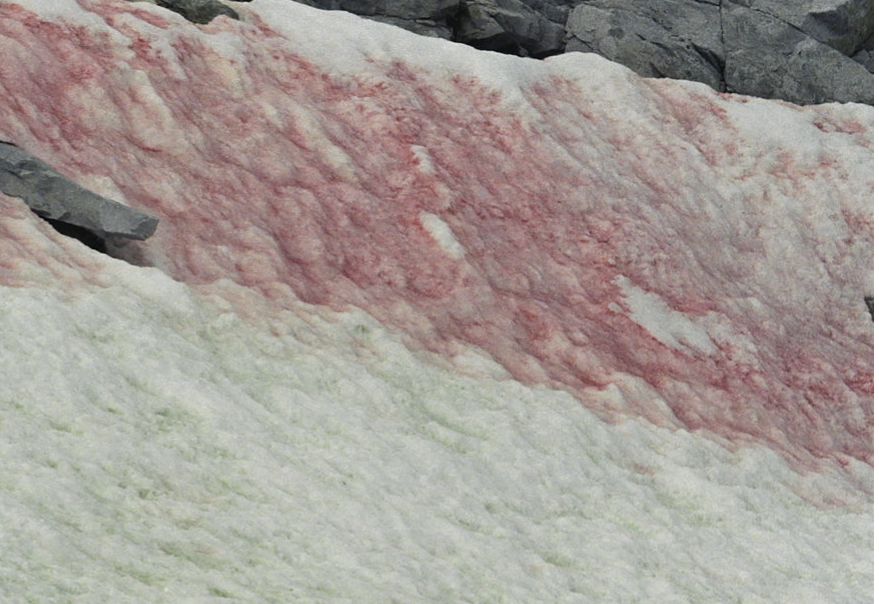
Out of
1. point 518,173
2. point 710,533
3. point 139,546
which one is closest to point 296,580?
point 139,546

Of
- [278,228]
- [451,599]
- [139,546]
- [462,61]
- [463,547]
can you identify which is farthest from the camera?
[462,61]

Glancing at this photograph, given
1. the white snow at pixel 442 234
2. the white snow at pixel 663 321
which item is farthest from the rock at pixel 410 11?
the white snow at pixel 663 321

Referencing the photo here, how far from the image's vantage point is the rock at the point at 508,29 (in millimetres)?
39031

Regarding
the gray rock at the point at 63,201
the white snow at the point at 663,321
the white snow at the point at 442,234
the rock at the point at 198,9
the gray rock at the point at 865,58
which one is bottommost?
the white snow at the point at 663,321

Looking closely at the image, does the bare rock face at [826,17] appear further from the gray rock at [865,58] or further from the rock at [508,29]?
the rock at [508,29]

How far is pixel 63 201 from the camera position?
69.9 feet

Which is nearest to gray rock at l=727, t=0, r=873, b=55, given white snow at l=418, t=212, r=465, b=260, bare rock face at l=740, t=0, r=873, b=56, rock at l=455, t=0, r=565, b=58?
bare rock face at l=740, t=0, r=873, b=56

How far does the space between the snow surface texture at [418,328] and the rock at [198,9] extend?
54cm

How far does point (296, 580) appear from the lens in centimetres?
1416

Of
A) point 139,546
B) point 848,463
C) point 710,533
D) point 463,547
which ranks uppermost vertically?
point 139,546

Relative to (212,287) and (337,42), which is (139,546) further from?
(337,42)

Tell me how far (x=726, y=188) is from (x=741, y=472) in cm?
1103

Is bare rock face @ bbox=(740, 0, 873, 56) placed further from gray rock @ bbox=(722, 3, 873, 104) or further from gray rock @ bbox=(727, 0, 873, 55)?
gray rock @ bbox=(722, 3, 873, 104)

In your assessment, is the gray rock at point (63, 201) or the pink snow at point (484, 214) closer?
the gray rock at point (63, 201)
